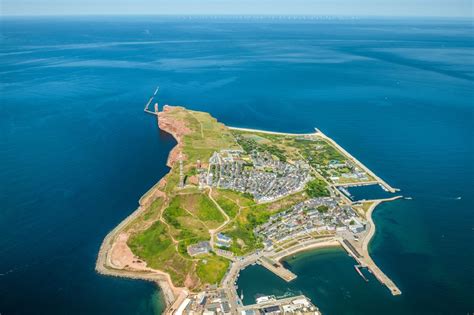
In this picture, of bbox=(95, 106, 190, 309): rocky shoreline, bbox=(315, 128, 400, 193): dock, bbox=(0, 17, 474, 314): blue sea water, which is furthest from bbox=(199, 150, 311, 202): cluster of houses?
bbox=(95, 106, 190, 309): rocky shoreline

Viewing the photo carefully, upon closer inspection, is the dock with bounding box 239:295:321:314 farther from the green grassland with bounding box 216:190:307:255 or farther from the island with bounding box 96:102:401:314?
the green grassland with bounding box 216:190:307:255

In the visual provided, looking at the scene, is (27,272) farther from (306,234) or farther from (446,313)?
(446,313)

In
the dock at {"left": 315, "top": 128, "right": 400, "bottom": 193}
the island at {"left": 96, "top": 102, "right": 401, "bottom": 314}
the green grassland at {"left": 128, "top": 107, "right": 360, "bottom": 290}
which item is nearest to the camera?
the island at {"left": 96, "top": 102, "right": 401, "bottom": 314}

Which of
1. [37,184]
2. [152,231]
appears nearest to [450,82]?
[152,231]

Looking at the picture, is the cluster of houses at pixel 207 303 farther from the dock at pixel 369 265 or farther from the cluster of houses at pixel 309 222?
the dock at pixel 369 265

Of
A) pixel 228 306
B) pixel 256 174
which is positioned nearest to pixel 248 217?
pixel 256 174

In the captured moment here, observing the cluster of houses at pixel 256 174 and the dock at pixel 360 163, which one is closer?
the cluster of houses at pixel 256 174

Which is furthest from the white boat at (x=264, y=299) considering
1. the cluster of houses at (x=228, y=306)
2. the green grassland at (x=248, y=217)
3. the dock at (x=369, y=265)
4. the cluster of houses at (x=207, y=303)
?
the dock at (x=369, y=265)
